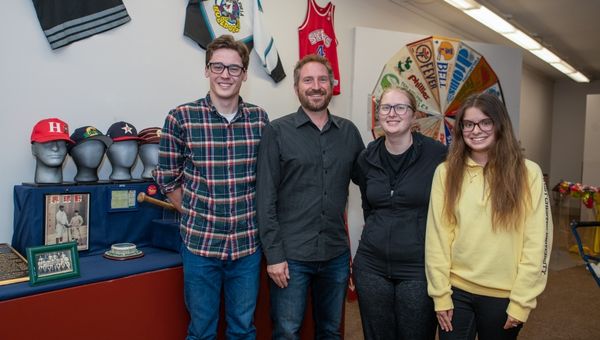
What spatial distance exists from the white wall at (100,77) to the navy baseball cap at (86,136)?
206 mm

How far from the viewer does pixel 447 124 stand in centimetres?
395

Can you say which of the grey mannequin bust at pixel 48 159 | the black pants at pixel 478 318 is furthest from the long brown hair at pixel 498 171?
the grey mannequin bust at pixel 48 159

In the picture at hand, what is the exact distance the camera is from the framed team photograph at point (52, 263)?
5.37ft

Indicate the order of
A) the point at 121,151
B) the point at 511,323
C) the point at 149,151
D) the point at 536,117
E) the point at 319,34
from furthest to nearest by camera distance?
the point at 536,117
the point at 319,34
the point at 149,151
the point at 121,151
the point at 511,323

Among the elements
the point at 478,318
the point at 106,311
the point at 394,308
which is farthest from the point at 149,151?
the point at 478,318

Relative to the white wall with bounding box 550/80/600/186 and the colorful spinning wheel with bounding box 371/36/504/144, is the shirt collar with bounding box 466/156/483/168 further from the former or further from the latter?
the white wall with bounding box 550/80/600/186

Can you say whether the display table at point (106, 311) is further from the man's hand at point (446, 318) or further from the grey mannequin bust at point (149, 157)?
the man's hand at point (446, 318)

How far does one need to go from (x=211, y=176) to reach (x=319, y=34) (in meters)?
2.18

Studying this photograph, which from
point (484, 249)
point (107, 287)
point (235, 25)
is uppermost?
point (235, 25)

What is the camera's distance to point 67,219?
1.97 meters

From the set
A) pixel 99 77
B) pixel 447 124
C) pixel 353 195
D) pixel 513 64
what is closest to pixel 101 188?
pixel 99 77

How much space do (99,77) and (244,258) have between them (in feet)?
4.16

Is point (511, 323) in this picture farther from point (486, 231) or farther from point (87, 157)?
point (87, 157)

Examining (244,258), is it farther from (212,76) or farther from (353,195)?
(353,195)
